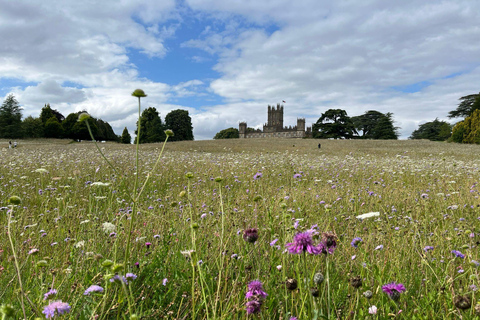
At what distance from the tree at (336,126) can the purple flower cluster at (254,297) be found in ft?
250

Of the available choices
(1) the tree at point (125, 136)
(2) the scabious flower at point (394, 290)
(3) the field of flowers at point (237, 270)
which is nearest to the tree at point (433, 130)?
(1) the tree at point (125, 136)

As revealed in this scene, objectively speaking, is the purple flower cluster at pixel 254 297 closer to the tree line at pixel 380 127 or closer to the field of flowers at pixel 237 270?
the field of flowers at pixel 237 270

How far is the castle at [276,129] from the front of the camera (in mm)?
126812

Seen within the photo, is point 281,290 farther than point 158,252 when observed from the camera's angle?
No

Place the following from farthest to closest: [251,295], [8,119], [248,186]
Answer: [8,119]
[248,186]
[251,295]

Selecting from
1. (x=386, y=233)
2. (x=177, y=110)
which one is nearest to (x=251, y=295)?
(x=386, y=233)

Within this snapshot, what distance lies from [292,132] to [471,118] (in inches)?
3298

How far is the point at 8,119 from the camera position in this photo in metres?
45.2

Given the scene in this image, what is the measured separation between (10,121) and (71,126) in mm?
10713

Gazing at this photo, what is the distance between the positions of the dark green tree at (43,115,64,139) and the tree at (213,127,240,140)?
240 ft

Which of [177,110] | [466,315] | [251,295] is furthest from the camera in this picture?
[177,110]

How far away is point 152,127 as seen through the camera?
5694 centimetres

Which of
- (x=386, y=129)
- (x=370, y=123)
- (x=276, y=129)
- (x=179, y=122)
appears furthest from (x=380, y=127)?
(x=276, y=129)

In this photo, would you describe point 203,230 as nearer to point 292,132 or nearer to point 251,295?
point 251,295
